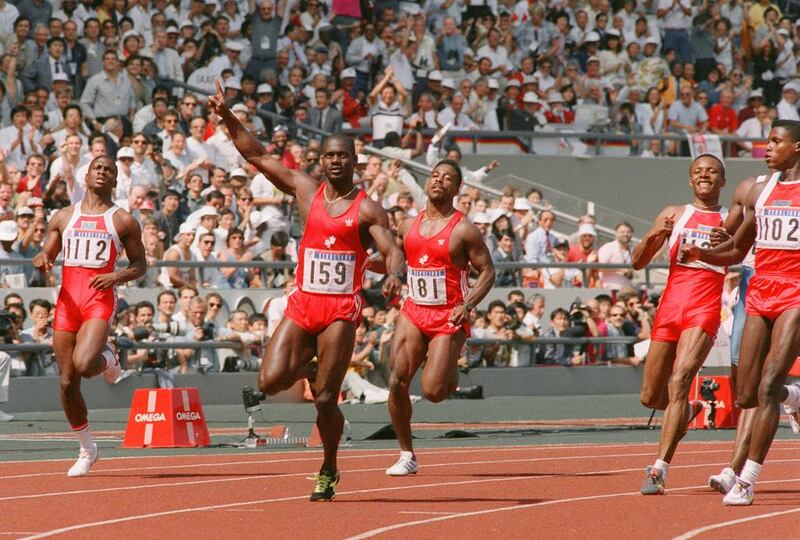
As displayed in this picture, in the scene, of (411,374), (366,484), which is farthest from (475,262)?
(366,484)

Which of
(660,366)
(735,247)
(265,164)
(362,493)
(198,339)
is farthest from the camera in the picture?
(198,339)

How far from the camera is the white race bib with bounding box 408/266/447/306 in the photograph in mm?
12562

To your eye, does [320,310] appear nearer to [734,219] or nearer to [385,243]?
[385,243]

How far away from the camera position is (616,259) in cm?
2372

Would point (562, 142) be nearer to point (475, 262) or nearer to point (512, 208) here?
point (512, 208)

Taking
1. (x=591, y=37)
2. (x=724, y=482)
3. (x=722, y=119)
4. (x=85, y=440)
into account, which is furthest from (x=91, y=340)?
(x=722, y=119)

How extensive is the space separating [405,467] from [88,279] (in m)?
2.80

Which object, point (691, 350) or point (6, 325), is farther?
point (6, 325)

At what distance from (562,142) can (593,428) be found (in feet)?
38.2

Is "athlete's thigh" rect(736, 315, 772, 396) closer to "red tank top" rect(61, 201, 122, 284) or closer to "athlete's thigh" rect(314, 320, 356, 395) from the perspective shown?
"athlete's thigh" rect(314, 320, 356, 395)

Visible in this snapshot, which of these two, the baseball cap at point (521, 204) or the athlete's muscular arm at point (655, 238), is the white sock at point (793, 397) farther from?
the baseball cap at point (521, 204)

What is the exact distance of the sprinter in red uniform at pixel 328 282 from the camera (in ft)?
34.3

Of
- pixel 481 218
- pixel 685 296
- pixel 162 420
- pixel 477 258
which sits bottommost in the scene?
pixel 162 420

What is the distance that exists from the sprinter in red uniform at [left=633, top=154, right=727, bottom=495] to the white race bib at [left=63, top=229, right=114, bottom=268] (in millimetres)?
4053
